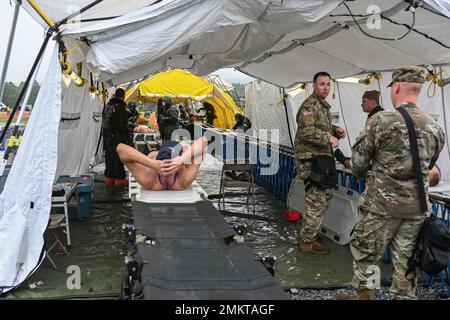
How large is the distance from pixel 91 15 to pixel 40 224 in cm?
194

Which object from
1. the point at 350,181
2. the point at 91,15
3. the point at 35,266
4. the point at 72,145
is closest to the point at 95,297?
the point at 35,266

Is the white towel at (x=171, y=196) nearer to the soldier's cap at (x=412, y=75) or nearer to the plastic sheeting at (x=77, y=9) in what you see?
the plastic sheeting at (x=77, y=9)

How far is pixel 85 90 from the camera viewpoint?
723cm

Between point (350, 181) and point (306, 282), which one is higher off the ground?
point (350, 181)

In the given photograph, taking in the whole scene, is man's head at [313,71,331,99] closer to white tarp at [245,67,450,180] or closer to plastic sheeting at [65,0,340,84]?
plastic sheeting at [65,0,340,84]

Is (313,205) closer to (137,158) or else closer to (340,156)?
(340,156)

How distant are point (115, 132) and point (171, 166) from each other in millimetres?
3861

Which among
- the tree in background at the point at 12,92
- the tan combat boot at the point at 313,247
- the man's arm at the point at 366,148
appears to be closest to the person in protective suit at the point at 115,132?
the tree in background at the point at 12,92

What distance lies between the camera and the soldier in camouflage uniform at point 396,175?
9.73ft

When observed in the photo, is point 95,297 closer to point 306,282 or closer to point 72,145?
point 306,282

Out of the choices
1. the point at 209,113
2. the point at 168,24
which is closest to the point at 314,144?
the point at 168,24

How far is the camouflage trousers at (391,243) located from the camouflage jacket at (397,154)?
81 millimetres

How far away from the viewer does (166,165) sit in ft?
14.4
